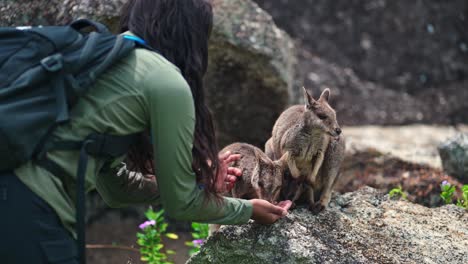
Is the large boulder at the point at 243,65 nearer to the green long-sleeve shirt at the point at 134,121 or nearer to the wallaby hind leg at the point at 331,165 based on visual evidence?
the wallaby hind leg at the point at 331,165

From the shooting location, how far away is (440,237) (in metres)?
4.64

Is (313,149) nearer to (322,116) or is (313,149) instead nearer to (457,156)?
(322,116)

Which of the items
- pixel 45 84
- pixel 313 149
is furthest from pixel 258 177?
pixel 45 84

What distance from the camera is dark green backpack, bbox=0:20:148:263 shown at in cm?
305

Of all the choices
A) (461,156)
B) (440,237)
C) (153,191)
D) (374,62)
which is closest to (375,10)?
(374,62)

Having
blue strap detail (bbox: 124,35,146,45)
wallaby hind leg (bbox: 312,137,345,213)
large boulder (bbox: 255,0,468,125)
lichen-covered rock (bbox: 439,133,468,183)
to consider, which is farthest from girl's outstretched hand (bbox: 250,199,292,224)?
large boulder (bbox: 255,0,468,125)

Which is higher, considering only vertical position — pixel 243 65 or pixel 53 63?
pixel 53 63

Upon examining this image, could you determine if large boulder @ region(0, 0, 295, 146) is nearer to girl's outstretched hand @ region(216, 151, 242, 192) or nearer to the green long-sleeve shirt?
girl's outstretched hand @ region(216, 151, 242, 192)

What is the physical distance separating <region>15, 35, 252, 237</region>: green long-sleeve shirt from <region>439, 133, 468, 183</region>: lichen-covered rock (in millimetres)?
4527

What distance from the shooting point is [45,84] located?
3125 millimetres

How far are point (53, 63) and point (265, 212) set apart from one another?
154cm

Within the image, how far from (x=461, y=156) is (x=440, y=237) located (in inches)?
107

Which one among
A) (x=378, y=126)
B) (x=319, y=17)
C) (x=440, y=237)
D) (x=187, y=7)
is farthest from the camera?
(x=319, y=17)

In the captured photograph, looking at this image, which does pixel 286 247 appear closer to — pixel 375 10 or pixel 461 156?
pixel 461 156
